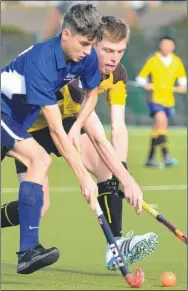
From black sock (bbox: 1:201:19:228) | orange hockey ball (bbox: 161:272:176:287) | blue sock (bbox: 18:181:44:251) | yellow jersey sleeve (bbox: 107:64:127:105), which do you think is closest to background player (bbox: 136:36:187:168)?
yellow jersey sleeve (bbox: 107:64:127:105)

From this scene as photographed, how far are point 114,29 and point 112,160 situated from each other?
2.90 feet

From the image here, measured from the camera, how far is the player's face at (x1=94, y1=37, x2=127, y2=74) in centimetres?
682

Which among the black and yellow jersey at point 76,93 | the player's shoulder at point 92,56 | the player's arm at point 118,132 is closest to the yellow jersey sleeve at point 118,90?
the black and yellow jersey at point 76,93

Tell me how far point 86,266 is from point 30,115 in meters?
1.89

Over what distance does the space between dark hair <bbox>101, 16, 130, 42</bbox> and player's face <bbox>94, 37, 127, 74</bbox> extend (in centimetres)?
4

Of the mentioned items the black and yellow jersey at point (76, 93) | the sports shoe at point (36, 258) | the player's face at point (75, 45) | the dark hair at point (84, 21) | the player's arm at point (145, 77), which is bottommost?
the sports shoe at point (36, 258)

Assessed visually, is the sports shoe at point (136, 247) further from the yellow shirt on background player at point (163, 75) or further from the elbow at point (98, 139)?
the yellow shirt on background player at point (163, 75)

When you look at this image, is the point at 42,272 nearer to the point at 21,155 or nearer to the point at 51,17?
the point at 21,155

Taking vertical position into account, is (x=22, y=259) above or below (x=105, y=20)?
below

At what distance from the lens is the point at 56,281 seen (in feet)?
23.1

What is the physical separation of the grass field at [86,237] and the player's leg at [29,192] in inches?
15.6

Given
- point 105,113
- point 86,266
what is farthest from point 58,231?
point 105,113

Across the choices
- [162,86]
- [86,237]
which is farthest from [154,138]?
[86,237]

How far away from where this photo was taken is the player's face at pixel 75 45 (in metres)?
6.25
